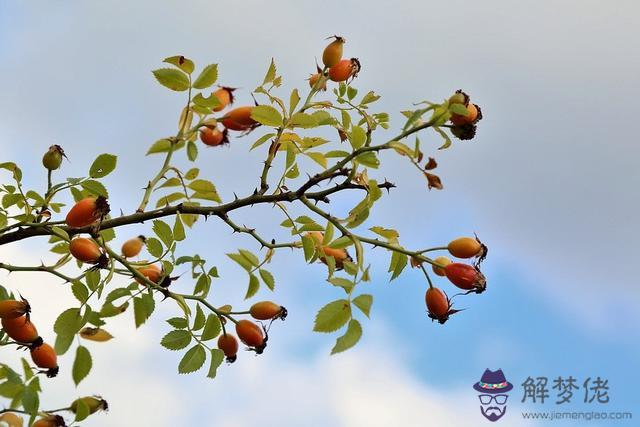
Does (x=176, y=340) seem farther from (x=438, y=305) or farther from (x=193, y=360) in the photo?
(x=438, y=305)

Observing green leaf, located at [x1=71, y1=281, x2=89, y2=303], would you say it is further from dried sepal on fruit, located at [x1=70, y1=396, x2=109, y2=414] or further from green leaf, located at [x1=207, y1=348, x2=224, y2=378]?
green leaf, located at [x1=207, y1=348, x2=224, y2=378]

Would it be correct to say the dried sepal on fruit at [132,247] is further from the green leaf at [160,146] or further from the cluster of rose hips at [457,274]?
the cluster of rose hips at [457,274]

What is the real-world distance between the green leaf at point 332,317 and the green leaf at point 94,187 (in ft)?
3.77

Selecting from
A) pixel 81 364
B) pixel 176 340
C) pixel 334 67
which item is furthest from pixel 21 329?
pixel 334 67

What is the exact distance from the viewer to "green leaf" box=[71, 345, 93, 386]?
315cm

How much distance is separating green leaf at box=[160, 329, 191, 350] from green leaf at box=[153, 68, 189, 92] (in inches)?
40.6

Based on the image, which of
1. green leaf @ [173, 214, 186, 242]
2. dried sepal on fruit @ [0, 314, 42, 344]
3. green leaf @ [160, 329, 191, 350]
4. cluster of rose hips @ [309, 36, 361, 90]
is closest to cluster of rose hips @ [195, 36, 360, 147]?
cluster of rose hips @ [309, 36, 361, 90]

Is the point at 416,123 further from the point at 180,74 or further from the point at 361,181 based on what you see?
the point at 180,74

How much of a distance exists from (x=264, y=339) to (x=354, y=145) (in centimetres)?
100

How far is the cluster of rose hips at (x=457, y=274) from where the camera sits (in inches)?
115

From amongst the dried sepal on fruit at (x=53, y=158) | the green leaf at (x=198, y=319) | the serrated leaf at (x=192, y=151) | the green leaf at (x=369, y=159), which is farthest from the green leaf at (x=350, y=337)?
the dried sepal on fruit at (x=53, y=158)

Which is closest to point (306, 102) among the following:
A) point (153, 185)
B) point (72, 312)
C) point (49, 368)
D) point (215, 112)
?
point (215, 112)

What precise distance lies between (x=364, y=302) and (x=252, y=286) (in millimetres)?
878

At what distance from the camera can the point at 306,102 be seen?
3387mm
